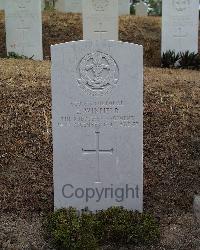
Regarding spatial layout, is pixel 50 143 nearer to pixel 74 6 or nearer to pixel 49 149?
pixel 49 149

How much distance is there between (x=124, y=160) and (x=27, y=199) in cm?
107

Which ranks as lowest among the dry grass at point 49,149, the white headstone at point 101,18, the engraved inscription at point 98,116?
the dry grass at point 49,149

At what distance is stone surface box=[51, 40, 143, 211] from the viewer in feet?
15.6

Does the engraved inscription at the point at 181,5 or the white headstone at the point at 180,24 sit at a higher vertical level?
the engraved inscription at the point at 181,5

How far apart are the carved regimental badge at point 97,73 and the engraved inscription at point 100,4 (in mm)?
7241

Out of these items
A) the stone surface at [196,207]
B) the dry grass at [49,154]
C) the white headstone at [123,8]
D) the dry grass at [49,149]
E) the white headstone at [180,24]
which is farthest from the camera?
the white headstone at [123,8]

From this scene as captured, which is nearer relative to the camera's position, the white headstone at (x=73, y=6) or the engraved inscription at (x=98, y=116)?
the engraved inscription at (x=98, y=116)

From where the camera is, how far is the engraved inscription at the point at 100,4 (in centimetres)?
1171

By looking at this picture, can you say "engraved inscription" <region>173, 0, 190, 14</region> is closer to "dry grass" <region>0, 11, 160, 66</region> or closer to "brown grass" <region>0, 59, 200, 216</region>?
"dry grass" <region>0, 11, 160, 66</region>

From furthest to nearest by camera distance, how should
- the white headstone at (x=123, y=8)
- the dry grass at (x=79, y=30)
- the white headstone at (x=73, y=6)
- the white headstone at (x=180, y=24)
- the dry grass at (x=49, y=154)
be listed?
1. the white headstone at (x=123, y=8)
2. the white headstone at (x=73, y=6)
3. the dry grass at (x=79, y=30)
4. the white headstone at (x=180, y=24)
5. the dry grass at (x=49, y=154)

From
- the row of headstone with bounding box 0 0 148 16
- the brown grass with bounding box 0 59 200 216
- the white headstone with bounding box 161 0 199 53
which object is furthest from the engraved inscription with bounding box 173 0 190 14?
the row of headstone with bounding box 0 0 148 16

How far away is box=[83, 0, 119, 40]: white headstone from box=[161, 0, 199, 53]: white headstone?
114 centimetres

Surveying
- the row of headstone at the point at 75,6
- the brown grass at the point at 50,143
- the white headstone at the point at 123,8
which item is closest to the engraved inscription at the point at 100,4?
the brown grass at the point at 50,143

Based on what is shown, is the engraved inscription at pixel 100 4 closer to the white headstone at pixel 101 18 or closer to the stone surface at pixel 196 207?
the white headstone at pixel 101 18
